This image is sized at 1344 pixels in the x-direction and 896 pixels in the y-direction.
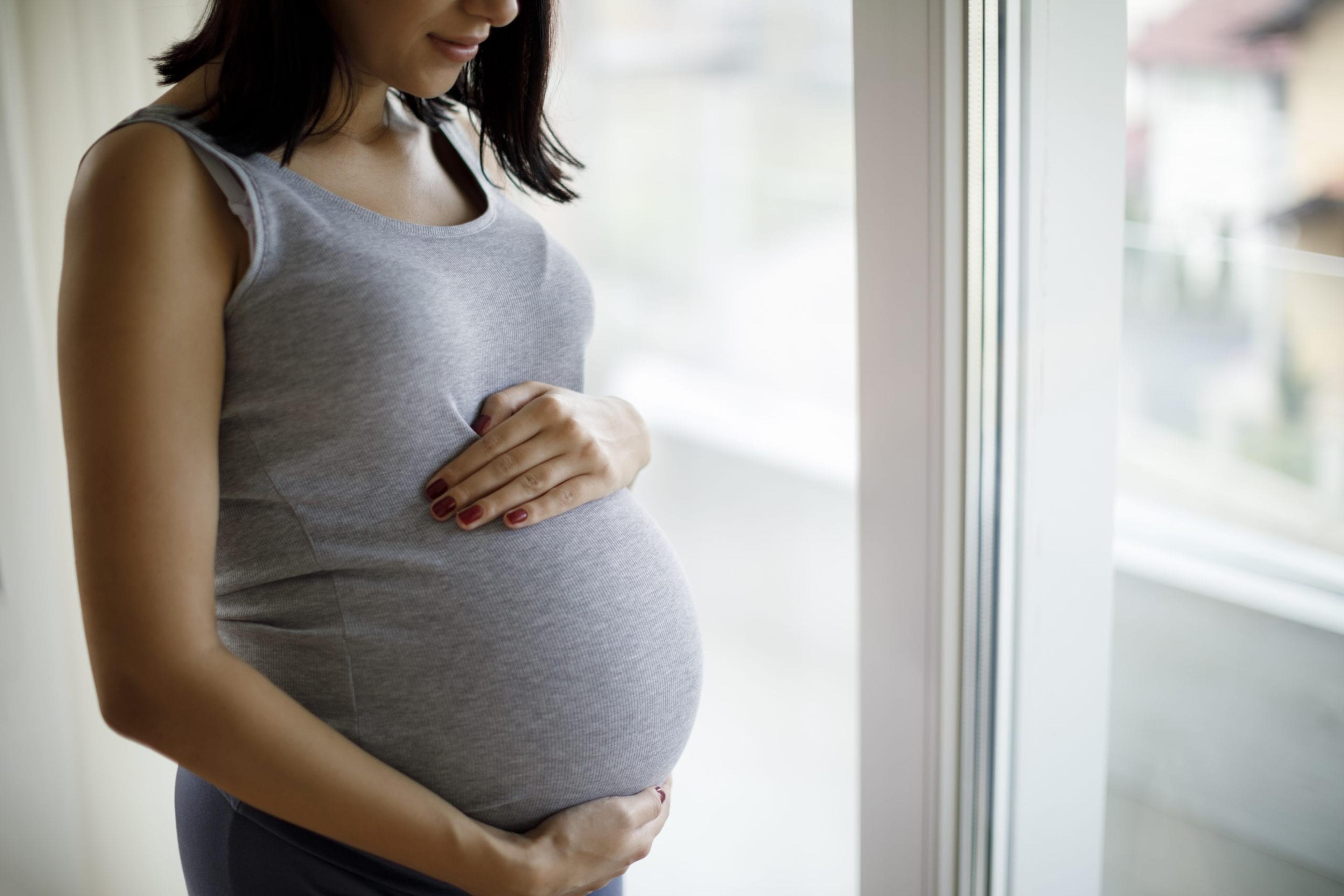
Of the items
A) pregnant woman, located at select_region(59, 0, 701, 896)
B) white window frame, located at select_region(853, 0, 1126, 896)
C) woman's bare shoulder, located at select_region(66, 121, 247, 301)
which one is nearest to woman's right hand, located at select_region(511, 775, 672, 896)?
pregnant woman, located at select_region(59, 0, 701, 896)

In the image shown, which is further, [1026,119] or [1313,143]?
[1026,119]

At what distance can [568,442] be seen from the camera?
775mm

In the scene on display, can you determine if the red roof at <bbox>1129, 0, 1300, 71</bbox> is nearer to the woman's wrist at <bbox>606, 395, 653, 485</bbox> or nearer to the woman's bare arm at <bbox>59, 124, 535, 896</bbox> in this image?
the woman's wrist at <bbox>606, 395, 653, 485</bbox>

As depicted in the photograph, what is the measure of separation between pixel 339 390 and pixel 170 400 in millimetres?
107

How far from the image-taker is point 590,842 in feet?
2.41

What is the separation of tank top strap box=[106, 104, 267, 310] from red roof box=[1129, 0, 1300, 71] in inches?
26.4

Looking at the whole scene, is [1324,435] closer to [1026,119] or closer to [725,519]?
[1026,119]

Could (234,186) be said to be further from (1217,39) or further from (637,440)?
(1217,39)

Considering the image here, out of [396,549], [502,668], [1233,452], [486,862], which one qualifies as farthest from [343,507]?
[1233,452]

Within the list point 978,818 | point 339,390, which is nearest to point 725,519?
point 978,818

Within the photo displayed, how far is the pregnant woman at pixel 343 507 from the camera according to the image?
606 millimetres

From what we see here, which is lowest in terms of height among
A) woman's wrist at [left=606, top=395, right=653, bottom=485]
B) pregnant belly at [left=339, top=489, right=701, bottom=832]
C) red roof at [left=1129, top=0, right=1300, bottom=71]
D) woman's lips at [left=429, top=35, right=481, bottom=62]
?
pregnant belly at [left=339, top=489, right=701, bottom=832]

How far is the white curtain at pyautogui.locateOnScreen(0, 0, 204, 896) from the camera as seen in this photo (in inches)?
51.0

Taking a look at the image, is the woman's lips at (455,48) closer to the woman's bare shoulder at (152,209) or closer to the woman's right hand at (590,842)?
the woman's bare shoulder at (152,209)
